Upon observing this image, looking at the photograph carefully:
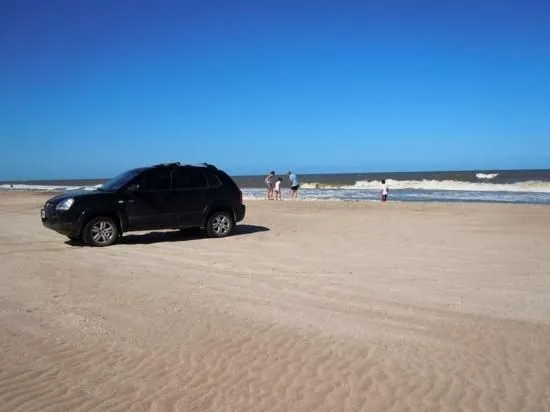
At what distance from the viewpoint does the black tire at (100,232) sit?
10828mm

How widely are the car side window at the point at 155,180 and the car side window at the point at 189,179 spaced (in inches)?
6.9

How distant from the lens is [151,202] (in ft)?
37.9

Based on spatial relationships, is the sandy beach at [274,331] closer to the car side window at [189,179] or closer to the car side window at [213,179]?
the car side window at [189,179]

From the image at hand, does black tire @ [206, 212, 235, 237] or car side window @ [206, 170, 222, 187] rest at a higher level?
car side window @ [206, 170, 222, 187]

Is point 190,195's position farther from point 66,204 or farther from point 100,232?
point 66,204

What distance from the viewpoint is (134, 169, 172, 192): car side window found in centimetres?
1159

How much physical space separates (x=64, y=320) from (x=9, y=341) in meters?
0.67

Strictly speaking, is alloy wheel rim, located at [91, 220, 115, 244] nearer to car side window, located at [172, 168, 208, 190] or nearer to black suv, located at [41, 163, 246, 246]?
black suv, located at [41, 163, 246, 246]

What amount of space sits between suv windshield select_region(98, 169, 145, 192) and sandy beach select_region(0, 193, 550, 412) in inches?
79.5

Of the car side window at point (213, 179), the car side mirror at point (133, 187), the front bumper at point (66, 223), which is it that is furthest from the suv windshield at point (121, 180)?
the car side window at point (213, 179)

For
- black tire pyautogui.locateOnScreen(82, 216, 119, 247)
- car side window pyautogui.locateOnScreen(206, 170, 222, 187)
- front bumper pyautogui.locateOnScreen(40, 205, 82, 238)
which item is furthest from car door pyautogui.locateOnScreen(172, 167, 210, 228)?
front bumper pyautogui.locateOnScreen(40, 205, 82, 238)

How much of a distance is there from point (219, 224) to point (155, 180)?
183 cm

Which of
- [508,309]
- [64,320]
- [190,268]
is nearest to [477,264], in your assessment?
[508,309]

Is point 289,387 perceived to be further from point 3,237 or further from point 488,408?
point 3,237
